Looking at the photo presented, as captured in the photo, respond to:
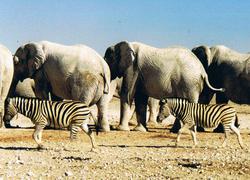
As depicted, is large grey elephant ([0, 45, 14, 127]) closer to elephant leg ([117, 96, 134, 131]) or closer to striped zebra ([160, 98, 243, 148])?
elephant leg ([117, 96, 134, 131])

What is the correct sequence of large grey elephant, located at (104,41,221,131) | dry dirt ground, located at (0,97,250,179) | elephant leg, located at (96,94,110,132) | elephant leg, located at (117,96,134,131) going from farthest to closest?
elephant leg, located at (117,96,134,131) < large grey elephant, located at (104,41,221,131) < elephant leg, located at (96,94,110,132) < dry dirt ground, located at (0,97,250,179)

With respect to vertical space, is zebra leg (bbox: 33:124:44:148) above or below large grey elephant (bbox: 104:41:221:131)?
below

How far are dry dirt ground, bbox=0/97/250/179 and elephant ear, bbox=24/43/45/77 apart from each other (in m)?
2.62

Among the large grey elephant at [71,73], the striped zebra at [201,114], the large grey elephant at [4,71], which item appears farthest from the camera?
the large grey elephant at [71,73]

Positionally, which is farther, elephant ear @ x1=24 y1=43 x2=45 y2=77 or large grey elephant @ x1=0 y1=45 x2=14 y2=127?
elephant ear @ x1=24 y1=43 x2=45 y2=77

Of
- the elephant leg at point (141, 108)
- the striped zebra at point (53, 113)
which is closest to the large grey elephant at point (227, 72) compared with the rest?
the elephant leg at point (141, 108)

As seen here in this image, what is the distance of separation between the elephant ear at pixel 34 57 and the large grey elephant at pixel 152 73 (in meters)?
2.76

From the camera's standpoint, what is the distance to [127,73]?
20.2 m

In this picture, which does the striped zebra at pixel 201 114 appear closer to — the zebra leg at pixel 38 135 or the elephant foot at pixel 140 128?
the zebra leg at pixel 38 135

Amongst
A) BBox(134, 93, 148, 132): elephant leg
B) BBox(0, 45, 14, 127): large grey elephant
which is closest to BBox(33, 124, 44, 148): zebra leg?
BBox(0, 45, 14, 127): large grey elephant

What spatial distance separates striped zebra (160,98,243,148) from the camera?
15.0m

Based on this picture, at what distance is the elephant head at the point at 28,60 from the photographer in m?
19.3

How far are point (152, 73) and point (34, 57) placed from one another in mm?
3860

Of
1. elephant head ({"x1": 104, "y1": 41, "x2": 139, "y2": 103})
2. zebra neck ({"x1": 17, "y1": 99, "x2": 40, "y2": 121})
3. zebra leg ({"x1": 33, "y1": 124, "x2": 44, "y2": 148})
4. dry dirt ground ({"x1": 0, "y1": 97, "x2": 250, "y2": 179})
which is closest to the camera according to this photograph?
dry dirt ground ({"x1": 0, "y1": 97, "x2": 250, "y2": 179})
